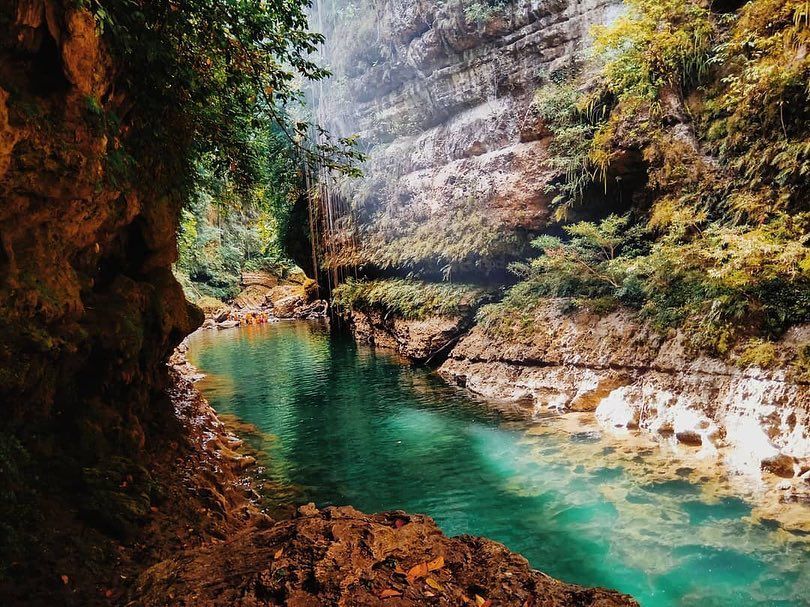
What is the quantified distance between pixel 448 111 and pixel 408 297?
7584 millimetres

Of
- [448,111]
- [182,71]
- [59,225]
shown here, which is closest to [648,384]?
[182,71]

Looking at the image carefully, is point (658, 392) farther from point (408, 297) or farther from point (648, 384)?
point (408, 297)

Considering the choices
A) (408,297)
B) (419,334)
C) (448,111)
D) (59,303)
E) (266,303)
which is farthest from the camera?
(266,303)

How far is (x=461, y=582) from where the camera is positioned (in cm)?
241

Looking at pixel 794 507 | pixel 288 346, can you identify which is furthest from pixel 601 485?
pixel 288 346

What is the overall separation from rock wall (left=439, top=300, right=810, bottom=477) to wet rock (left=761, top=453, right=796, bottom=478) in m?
0.01

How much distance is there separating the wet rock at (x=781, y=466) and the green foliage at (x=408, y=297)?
28.8ft

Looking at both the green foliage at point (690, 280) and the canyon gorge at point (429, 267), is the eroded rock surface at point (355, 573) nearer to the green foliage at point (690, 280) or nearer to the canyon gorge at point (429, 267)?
the canyon gorge at point (429, 267)

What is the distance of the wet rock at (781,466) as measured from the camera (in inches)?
219

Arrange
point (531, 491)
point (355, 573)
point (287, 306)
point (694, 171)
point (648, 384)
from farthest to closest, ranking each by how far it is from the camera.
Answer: point (287, 306) → point (694, 171) → point (648, 384) → point (531, 491) → point (355, 573)

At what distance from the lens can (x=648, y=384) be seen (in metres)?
8.00

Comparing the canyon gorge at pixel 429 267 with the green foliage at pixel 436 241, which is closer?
the canyon gorge at pixel 429 267

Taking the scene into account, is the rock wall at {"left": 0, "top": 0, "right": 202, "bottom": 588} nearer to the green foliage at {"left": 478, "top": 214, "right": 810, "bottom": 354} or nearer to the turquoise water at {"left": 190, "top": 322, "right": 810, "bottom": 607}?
the turquoise water at {"left": 190, "top": 322, "right": 810, "bottom": 607}

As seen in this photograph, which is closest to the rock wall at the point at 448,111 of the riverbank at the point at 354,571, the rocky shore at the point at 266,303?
the riverbank at the point at 354,571
